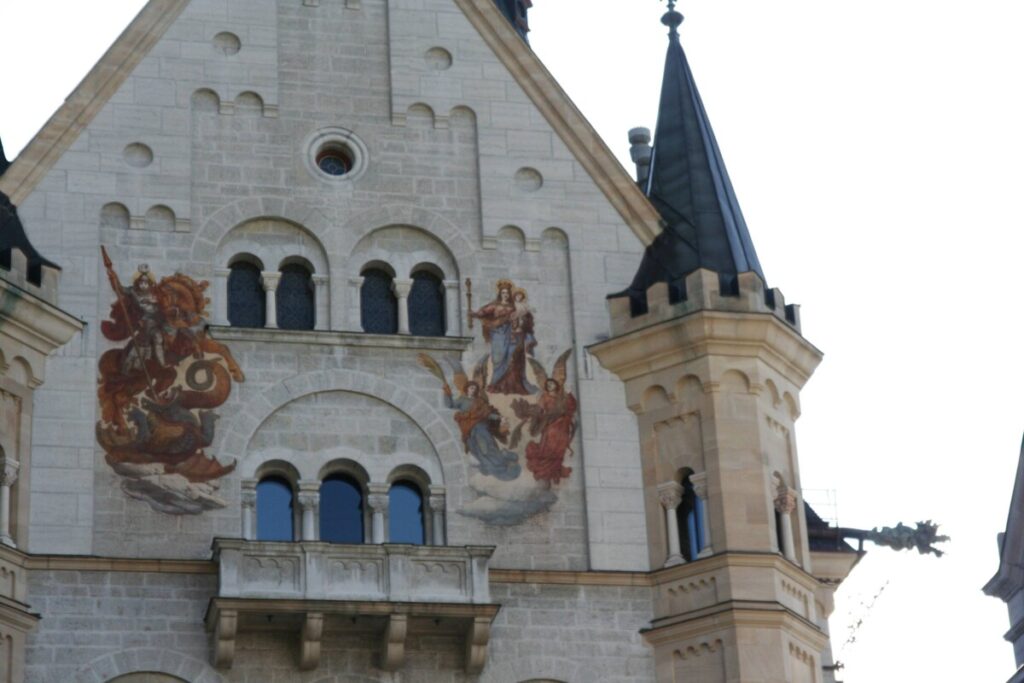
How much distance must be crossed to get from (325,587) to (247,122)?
6153 mm

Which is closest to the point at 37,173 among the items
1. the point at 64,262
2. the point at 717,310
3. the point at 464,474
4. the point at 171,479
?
the point at 64,262

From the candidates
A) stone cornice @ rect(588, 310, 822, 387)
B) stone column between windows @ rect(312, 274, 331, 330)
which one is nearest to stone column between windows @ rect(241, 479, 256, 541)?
stone column between windows @ rect(312, 274, 331, 330)

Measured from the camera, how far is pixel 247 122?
3150cm

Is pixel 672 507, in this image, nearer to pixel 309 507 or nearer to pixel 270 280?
pixel 309 507

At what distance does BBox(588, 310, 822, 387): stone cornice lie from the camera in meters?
30.5

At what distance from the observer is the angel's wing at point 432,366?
99.8 ft

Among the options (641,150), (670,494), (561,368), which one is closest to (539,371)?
(561,368)

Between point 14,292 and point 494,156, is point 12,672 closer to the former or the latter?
point 14,292

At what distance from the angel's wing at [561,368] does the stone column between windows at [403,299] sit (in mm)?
1786

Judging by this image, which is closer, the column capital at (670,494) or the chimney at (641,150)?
the column capital at (670,494)

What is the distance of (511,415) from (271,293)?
309cm

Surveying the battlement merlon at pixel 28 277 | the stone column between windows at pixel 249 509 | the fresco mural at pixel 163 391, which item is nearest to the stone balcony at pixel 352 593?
the stone column between windows at pixel 249 509

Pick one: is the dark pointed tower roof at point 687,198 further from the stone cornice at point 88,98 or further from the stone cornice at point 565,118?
the stone cornice at point 88,98

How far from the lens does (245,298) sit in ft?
101
